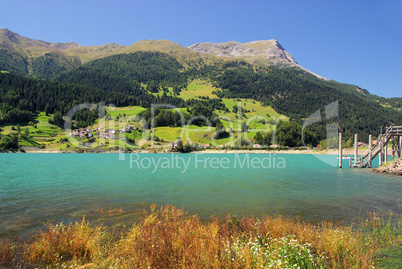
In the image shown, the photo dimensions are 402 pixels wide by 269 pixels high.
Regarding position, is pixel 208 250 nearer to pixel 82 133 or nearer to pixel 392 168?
pixel 392 168

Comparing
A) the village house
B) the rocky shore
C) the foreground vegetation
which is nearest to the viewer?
the foreground vegetation

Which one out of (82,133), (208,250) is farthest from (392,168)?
(82,133)

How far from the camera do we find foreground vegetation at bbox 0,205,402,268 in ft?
21.9

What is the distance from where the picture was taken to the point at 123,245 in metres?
9.28

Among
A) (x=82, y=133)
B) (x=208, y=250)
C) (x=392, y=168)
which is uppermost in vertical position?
(x=82, y=133)

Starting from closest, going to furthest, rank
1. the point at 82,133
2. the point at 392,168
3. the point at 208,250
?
the point at 208,250 < the point at 392,168 < the point at 82,133

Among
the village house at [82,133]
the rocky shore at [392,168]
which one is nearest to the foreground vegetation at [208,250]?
the rocky shore at [392,168]

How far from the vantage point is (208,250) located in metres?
7.01

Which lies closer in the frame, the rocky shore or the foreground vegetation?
the foreground vegetation

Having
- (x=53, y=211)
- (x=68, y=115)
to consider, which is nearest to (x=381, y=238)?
(x=53, y=211)

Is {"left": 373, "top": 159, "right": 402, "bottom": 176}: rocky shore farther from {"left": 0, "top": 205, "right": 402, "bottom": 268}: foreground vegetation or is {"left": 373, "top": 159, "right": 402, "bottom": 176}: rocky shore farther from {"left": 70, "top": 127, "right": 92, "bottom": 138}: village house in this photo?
{"left": 70, "top": 127, "right": 92, "bottom": 138}: village house

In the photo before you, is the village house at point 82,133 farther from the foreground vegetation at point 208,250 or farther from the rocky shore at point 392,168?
the foreground vegetation at point 208,250

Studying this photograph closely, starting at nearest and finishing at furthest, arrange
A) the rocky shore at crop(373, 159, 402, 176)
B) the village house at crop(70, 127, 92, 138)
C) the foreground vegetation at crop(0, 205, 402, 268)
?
the foreground vegetation at crop(0, 205, 402, 268), the rocky shore at crop(373, 159, 402, 176), the village house at crop(70, 127, 92, 138)

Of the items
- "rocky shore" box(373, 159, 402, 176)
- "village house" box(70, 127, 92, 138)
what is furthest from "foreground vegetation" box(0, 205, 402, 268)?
"village house" box(70, 127, 92, 138)
